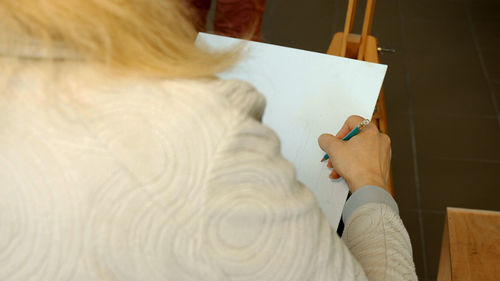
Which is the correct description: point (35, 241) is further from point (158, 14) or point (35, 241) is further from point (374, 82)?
point (374, 82)

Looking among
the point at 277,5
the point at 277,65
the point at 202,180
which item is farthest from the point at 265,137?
the point at 277,5

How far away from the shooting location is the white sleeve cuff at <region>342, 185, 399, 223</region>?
84 cm

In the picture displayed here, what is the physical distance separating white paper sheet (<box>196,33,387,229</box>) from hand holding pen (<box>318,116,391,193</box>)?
4cm

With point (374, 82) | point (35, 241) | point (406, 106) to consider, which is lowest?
point (35, 241)

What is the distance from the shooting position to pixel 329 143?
99 centimetres

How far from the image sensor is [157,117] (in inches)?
18.1

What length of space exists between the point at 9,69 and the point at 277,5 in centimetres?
225

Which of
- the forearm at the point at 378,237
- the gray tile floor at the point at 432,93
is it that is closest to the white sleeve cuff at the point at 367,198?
the forearm at the point at 378,237

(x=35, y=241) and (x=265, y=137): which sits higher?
(x=265, y=137)

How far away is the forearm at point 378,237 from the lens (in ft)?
2.47

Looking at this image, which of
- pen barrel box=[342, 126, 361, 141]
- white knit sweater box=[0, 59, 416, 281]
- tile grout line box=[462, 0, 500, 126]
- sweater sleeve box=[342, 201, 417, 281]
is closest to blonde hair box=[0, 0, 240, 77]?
white knit sweater box=[0, 59, 416, 281]

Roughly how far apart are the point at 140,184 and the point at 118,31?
137 millimetres

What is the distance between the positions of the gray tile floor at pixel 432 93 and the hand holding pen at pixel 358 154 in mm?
869

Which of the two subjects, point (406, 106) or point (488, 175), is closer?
point (488, 175)
